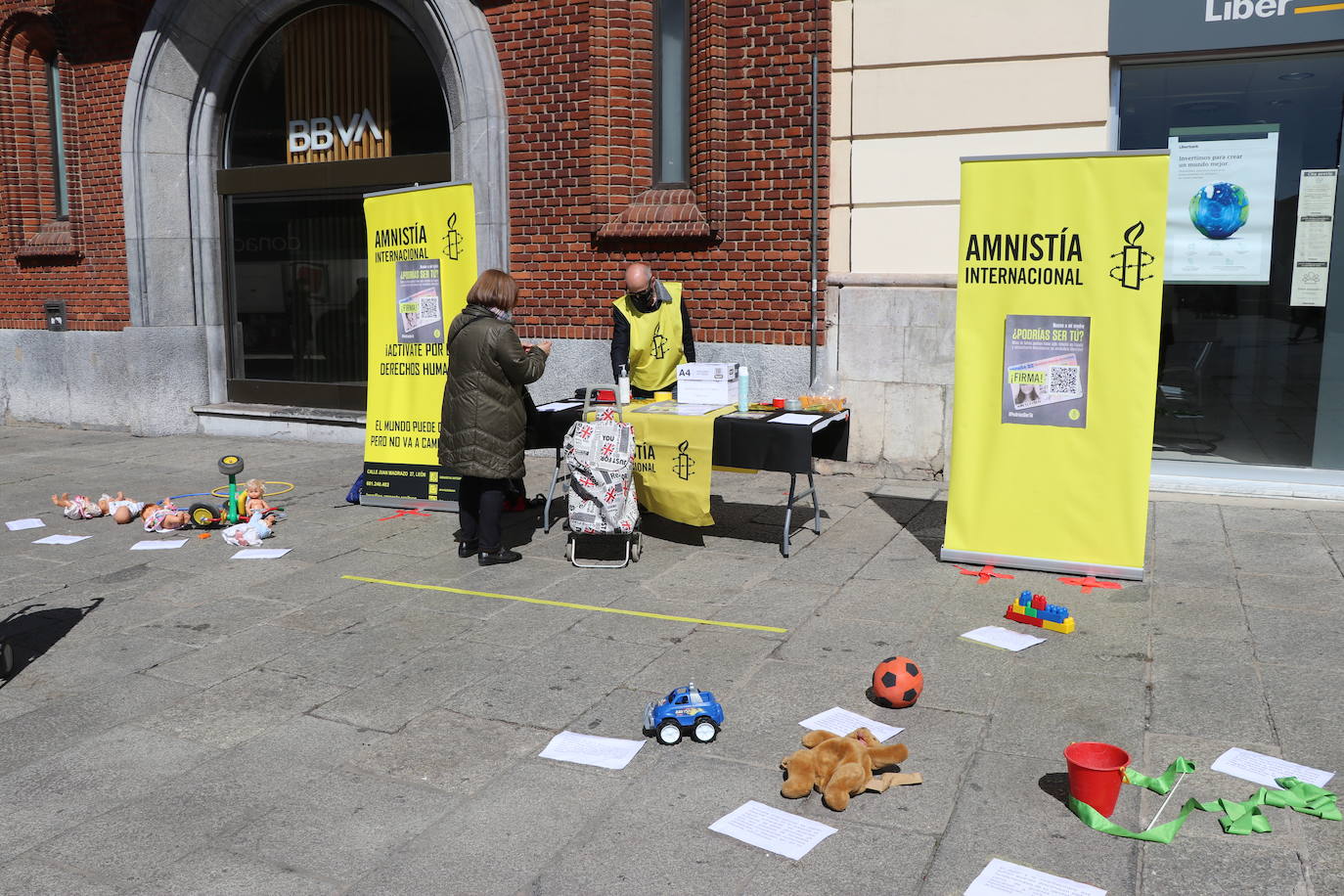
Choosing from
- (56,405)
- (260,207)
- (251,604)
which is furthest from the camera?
(56,405)

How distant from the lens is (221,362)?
559 inches

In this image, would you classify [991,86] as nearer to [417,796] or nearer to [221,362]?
[417,796]

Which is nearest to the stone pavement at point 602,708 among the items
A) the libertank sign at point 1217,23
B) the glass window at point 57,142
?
the libertank sign at point 1217,23

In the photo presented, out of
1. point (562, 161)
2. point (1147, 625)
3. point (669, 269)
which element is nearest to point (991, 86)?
point (669, 269)

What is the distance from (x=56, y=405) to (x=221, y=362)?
8.86ft

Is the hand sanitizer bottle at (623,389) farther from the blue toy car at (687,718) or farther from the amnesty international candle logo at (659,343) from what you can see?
the blue toy car at (687,718)

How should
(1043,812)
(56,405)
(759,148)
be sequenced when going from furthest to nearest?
(56,405) < (759,148) < (1043,812)

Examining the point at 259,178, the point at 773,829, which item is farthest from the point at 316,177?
the point at 773,829

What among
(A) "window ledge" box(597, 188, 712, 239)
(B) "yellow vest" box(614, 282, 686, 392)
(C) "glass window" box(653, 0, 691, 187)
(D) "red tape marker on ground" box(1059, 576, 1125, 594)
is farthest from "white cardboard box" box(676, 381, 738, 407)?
(C) "glass window" box(653, 0, 691, 187)

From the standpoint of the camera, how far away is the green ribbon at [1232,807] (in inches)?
139

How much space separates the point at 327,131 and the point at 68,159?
4.13 m

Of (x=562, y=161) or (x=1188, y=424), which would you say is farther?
(x=562, y=161)

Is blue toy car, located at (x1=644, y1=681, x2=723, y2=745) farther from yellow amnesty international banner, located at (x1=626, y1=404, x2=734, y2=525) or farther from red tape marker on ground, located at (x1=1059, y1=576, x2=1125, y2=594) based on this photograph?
red tape marker on ground, located at (x1=1059, y1=576, x2=1125, y2=594)

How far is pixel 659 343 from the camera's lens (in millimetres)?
8992
